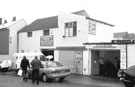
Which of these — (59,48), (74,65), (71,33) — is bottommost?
(74,65)

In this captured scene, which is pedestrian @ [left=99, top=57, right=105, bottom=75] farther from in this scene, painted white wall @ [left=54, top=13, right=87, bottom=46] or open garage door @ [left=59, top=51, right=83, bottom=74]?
painted white wall @ [left=54, top=13, right=87, bottom=46]

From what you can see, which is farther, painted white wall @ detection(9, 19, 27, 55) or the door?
painted white wall @ detection(9, 19, 27, 55)

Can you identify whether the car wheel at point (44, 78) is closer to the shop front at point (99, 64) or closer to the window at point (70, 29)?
the shop front at point (99, 64)

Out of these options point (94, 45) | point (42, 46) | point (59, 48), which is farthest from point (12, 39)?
point (94, 45)

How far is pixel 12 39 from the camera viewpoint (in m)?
29.2

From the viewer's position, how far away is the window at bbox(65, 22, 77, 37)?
2111 cm

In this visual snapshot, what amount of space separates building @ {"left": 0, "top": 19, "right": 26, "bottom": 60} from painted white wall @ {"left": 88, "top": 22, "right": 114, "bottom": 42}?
13.6 m

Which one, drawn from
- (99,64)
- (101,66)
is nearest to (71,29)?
(99,64)

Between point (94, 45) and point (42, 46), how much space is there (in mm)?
8675

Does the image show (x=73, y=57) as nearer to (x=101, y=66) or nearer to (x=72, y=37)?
(x=72, y=37)

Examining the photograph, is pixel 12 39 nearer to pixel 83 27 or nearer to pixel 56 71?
pixel 83 27

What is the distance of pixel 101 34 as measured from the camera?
73.8 ft

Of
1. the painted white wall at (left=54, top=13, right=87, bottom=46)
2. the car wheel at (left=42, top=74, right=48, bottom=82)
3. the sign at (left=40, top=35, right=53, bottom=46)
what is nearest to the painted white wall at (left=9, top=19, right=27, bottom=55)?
the sign at (left=40, top=35, right=53, bottom=46)

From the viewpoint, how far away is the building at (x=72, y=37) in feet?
65.4
